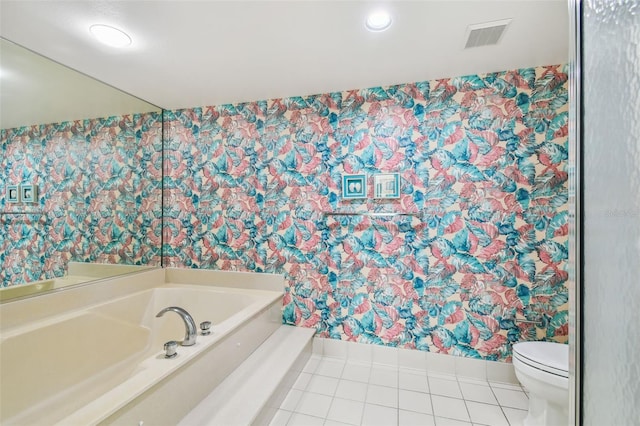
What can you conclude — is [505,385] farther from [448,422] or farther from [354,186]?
[354,186]

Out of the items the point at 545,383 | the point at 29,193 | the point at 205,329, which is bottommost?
the point at 545,383

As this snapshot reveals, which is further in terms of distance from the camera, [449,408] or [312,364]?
[312,364]

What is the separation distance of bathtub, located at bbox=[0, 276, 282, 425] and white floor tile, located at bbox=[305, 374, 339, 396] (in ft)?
1.61

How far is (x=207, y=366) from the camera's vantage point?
1539 millimetres

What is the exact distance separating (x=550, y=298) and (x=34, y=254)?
12.6ft

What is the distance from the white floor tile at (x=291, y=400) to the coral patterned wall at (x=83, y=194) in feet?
6.08

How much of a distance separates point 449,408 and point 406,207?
137 centimetres

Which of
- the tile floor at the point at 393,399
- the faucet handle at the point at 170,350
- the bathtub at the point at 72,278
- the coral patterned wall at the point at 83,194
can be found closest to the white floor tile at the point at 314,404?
the tile floor at the point at 393,399

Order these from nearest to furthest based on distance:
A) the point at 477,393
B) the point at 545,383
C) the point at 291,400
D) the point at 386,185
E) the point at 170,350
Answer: the point at 170,350
the point at 545,383
the point at 291,400
the point at 477,393
the point at 386,185

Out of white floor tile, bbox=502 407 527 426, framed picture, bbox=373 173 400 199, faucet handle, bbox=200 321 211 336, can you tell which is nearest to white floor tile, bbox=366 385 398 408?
white floor tile, bbox=502 407 527 426

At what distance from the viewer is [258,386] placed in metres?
1.62

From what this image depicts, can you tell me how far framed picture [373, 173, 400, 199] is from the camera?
7.36 ft

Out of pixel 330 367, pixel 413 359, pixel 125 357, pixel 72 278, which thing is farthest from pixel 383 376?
pixel 72 278

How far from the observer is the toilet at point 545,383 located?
148 cm
